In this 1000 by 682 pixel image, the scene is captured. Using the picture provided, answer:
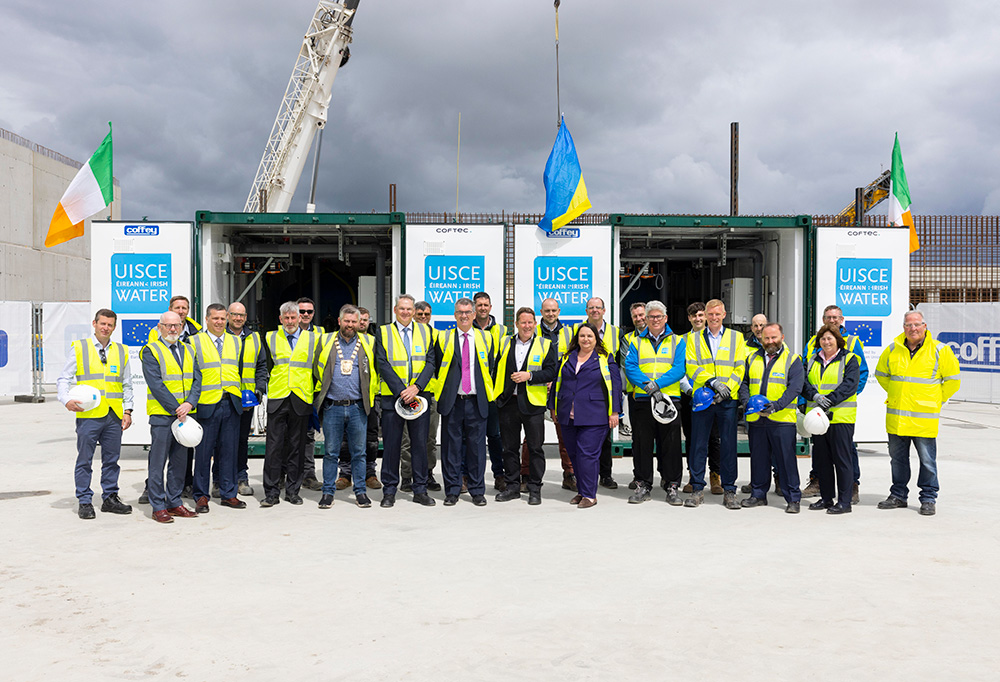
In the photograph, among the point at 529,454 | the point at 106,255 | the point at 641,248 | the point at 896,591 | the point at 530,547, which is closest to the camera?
the point at 896,591

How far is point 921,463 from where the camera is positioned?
6086mm

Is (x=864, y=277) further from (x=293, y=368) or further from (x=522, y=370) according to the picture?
(x=293, y=368)

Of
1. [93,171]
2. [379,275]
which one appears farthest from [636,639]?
[93,171]

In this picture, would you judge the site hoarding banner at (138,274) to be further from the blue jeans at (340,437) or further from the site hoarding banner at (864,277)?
the site hoarding banner at (864,277)

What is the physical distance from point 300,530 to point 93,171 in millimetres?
6471

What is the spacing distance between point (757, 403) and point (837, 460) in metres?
0.80

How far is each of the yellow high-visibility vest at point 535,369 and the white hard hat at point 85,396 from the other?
3160 mm

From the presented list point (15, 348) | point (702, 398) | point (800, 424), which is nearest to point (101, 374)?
point (702, 398)

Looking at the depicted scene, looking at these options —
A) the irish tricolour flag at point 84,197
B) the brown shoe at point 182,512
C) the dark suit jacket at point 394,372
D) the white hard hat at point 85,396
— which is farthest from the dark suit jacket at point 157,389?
the irish tricolour flag at point 84,197

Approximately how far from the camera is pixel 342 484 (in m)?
7.00

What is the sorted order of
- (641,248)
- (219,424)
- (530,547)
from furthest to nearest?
(641,248) → (219,424) → (530,547)

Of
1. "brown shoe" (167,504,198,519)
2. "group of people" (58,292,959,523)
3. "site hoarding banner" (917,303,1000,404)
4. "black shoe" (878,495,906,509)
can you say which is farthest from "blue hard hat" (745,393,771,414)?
"site hoarding banner" (917,303,1000,404)

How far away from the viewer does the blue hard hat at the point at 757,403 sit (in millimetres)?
6047

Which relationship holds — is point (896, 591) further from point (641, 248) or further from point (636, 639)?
point (641, 248)
